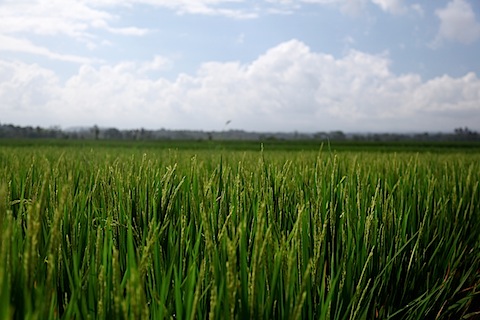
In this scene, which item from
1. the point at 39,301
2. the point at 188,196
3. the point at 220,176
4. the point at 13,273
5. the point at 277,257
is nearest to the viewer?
the point at 39,301

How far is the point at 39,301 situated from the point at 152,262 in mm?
763

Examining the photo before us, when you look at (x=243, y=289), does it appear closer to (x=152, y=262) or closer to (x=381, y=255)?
(x=152, y=262)

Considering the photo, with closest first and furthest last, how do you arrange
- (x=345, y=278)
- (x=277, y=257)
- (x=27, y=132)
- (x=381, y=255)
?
(x=277, y=257) < (x=345, y=278) < (x=381, y=255) < (x=27, y=132)

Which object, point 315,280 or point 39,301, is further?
point 315,280

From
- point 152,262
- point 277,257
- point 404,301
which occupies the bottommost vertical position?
point 404,301

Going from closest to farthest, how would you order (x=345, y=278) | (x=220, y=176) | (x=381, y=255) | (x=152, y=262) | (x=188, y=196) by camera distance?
(x=152, y=262), (x=345, y=278), (x=381, y=255), (x=188, y=196), (x=220, y=176)

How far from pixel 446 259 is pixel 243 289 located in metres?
1.90

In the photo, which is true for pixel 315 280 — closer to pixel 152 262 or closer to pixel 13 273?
pixel 152 262

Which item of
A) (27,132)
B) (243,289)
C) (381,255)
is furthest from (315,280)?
(27,132)

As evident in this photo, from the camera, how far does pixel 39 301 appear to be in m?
0.76

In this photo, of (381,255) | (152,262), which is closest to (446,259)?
(381,255)

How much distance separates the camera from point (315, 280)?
55.1 inches

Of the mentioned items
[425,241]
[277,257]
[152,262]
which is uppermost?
[277,257]

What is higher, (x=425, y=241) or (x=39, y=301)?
(x=39, y=301)
